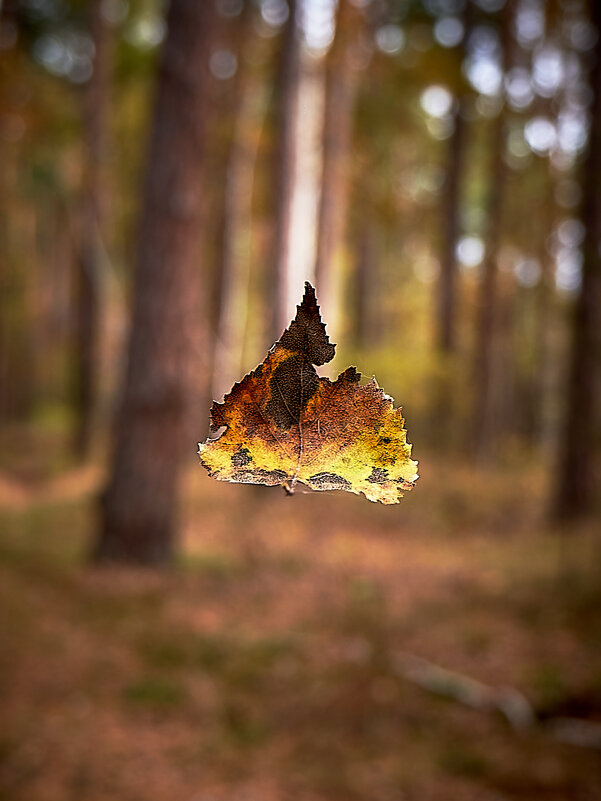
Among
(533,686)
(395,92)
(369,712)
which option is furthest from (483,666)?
(395,92)

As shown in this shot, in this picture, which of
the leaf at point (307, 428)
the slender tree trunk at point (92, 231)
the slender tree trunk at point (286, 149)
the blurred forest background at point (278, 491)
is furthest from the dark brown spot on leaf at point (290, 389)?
the slender tree trunk at point (92, 231)

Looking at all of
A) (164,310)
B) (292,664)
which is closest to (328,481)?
(292,664)

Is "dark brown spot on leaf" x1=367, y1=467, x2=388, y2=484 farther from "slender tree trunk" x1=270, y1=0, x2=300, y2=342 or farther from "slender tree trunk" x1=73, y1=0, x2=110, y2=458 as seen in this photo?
"slender tree trunk" x1=73, y1=0, x2=110, y2=458

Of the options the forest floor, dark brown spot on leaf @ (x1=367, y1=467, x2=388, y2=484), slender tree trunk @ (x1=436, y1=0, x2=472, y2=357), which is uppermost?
slender tree trunk @ (x1=436, y1=0, x2=472, y2=357)

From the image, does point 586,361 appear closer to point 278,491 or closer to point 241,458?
point 278,491

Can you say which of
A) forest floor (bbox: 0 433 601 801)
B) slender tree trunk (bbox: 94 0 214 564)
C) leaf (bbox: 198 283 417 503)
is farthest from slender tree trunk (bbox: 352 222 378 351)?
leaf (bbox: 198 283 417 503)
